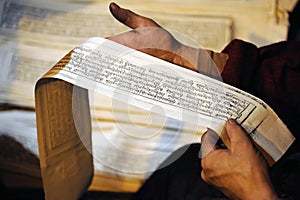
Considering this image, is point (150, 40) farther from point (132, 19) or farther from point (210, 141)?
point (210, 141)

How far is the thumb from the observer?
534 mm

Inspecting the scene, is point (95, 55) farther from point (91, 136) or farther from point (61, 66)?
point (91, 136)

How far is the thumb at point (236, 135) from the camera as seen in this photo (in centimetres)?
53

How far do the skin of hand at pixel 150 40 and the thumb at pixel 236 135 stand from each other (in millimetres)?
155

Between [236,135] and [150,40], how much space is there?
8.0 inches

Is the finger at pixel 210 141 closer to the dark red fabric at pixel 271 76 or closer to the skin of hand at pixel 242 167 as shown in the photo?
the skin of hand at pixel 242 167

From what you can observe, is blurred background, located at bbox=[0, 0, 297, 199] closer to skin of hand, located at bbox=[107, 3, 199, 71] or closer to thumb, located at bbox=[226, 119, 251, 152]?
skin of hand, located at bbox=[107, 3, 199, 71]

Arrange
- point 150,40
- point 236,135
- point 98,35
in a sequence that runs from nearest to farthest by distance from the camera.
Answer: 1. point 236,135
2. point 150,40
3. point 98,35

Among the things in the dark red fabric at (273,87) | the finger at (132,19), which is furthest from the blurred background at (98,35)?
the finger at (132,19)

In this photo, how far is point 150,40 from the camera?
0.66 meters

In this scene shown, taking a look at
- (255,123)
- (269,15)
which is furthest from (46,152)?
(269,15)

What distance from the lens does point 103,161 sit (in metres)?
0.90

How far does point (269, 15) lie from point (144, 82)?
518 millimetres

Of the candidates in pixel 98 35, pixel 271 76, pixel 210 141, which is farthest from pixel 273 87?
pixel 98 35
